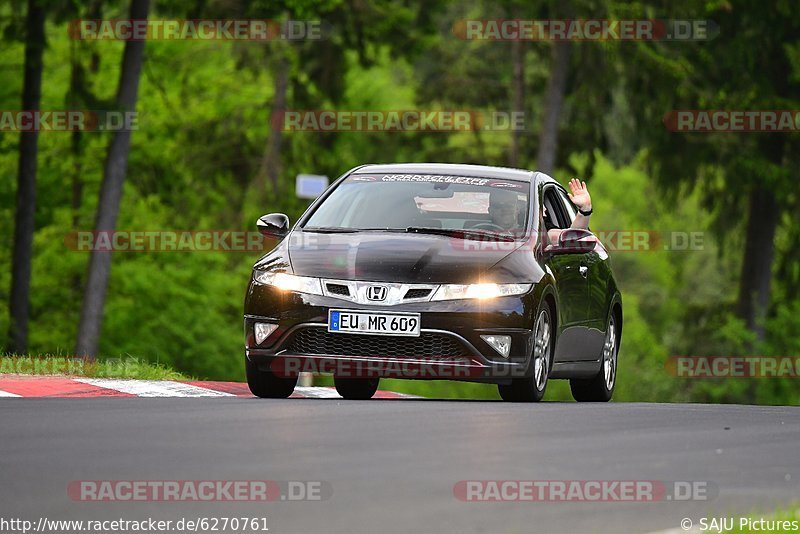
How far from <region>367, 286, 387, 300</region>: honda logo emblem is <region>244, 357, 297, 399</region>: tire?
3.76ft

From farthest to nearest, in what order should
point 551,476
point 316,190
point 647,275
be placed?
point 647,275 → point 316,190 → point 551,476

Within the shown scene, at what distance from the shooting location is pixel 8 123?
37.2 m

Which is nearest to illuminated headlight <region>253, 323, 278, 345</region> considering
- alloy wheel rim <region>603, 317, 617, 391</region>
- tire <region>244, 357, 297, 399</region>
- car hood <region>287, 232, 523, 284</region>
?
tire <region>244, 357, 297, 399</region>

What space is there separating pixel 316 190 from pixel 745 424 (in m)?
11.9

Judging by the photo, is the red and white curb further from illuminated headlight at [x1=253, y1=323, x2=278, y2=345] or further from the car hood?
the car hood

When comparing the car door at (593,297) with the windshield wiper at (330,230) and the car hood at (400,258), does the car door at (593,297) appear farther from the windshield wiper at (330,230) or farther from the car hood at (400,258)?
the windshield wiper at (330,230)

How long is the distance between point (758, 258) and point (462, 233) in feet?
91.5

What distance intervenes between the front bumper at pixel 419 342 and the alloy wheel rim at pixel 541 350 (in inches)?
10.7

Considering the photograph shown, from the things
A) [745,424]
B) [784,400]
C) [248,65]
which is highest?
[248,65]

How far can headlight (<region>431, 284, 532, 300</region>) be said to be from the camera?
12.8m

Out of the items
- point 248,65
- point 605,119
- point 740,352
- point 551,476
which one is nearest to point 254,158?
point 248,65

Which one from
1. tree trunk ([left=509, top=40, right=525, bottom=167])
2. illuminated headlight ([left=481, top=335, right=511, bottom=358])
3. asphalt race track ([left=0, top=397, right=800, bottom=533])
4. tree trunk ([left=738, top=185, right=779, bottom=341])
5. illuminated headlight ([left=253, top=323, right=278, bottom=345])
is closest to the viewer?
asphalt race track ([left=0, top=397, right=800, bottom=533])

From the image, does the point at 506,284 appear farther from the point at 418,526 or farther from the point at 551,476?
the point at 418,526

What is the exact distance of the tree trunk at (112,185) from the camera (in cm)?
3105
